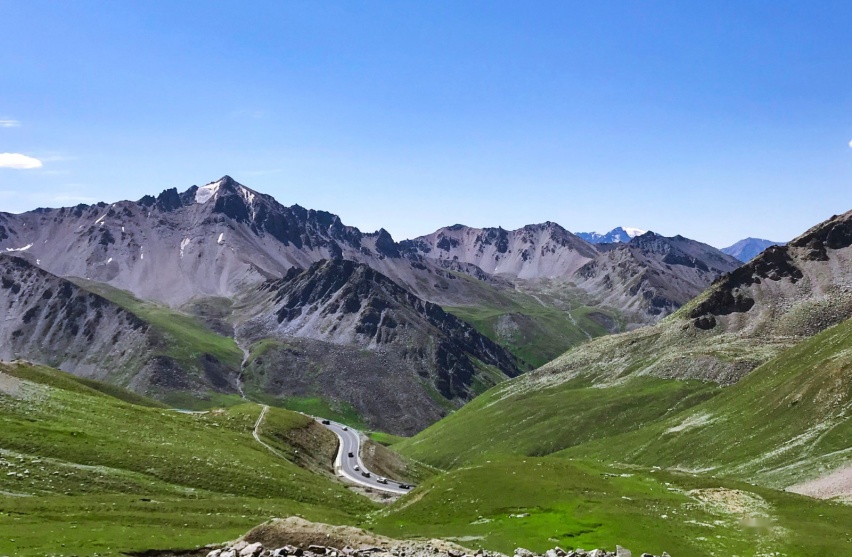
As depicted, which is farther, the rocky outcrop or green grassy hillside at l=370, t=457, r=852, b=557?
green grassy hillside at l=370, t=457, r=852, b=557

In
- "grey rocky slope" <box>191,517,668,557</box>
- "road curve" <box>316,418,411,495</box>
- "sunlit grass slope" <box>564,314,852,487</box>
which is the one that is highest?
"grey rocky slope" <box>191,517,668,557</box>

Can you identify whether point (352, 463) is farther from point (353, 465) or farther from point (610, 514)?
point (610, 514)

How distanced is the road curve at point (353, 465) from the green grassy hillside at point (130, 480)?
6577 mm

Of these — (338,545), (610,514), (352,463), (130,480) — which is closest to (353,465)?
(352,463)

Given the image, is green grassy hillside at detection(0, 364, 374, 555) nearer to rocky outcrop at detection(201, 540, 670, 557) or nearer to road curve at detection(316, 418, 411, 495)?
road curve at detection(316, 418, 411, 495)

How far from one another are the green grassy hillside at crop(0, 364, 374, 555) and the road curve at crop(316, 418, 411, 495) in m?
6.58

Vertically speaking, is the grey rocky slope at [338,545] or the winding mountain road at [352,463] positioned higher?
the grey rocky slope at [338,545]

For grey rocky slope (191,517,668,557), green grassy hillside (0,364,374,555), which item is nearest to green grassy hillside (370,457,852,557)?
grey rocky slope (191,517,668,557)

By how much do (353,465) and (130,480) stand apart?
59.1 m

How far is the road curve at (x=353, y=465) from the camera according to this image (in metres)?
115

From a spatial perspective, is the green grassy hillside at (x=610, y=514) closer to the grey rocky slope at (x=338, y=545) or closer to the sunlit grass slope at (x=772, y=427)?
the grey rocky slope at (x=338, y=545)

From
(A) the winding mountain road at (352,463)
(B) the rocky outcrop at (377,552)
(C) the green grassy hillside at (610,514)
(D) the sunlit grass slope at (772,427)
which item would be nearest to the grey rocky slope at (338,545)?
(B) the rocky outcrop at (377,552)

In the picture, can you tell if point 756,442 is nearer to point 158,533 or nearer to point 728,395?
point 728,395

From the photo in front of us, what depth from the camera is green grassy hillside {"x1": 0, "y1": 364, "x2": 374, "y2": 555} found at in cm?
5381
